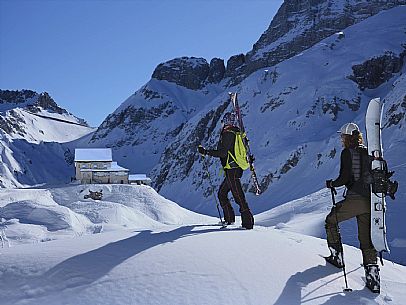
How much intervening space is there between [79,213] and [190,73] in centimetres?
12822

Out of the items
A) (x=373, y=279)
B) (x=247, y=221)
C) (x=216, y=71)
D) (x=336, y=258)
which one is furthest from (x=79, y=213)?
(x=216, y=71)

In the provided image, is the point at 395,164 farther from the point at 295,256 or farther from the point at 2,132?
the point at 2,132

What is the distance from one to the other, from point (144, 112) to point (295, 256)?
130202mm

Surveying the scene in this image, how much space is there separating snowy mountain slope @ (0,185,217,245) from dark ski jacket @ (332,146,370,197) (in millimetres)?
9583

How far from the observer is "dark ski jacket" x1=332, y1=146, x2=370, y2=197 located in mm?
5410

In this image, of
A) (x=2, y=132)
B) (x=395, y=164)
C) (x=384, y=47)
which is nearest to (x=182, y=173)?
(x=384, y=47)

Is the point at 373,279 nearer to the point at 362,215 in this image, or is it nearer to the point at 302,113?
the point at 362,215

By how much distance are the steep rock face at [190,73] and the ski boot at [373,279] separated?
5485 inches

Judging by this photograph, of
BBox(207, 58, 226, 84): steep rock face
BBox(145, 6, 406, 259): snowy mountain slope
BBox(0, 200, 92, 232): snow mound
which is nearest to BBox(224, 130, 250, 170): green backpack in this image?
BBox(0, 200, 92, 232): snow mound

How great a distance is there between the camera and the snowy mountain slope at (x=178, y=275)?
4.55m

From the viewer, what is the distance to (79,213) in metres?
19.6

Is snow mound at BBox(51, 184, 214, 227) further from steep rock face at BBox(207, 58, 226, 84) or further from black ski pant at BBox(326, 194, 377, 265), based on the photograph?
steep rock face at BBox(207, 58, 226, 84)

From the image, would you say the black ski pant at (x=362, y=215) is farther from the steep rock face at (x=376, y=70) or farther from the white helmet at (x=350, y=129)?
the steep rock face at (x=376, y=70)

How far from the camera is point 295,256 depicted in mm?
5926
